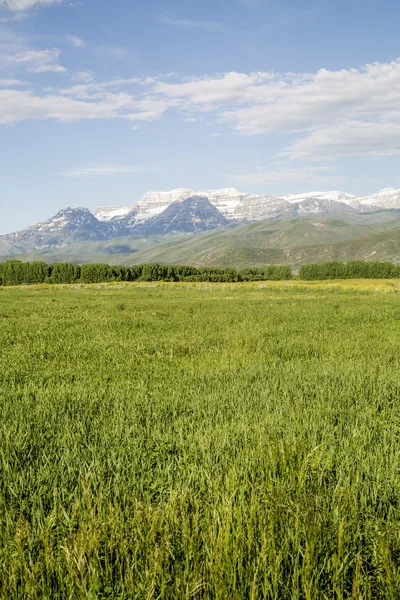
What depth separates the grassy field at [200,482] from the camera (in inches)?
107

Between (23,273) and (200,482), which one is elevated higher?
(23,273)

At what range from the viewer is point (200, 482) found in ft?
13.3

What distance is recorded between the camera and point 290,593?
2629 mm

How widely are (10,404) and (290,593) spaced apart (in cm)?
596

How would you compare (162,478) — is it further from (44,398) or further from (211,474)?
(44,398)

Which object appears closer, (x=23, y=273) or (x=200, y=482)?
(x=200, y=482)

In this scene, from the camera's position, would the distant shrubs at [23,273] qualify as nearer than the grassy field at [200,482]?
No

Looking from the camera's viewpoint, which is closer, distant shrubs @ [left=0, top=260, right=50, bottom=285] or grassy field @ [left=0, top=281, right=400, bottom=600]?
grassy field @ [left=0, top=281, right=400, bottom=600]

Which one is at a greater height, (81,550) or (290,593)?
(81,550)

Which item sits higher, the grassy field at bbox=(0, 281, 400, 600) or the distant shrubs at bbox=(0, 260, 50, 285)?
the distant shrubs at bbox=(0, 260, 50, 285)

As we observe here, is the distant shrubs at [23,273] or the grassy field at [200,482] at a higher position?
the distant shrubs at [23,273]

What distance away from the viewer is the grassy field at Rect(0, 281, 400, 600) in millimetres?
2727

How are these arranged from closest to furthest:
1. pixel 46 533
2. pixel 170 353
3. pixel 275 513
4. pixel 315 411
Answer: pixel 46 533 < pixel 275 513 < pixel 315 411 < pixel 170 353

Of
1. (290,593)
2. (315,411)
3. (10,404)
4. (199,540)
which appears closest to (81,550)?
(199,540)
